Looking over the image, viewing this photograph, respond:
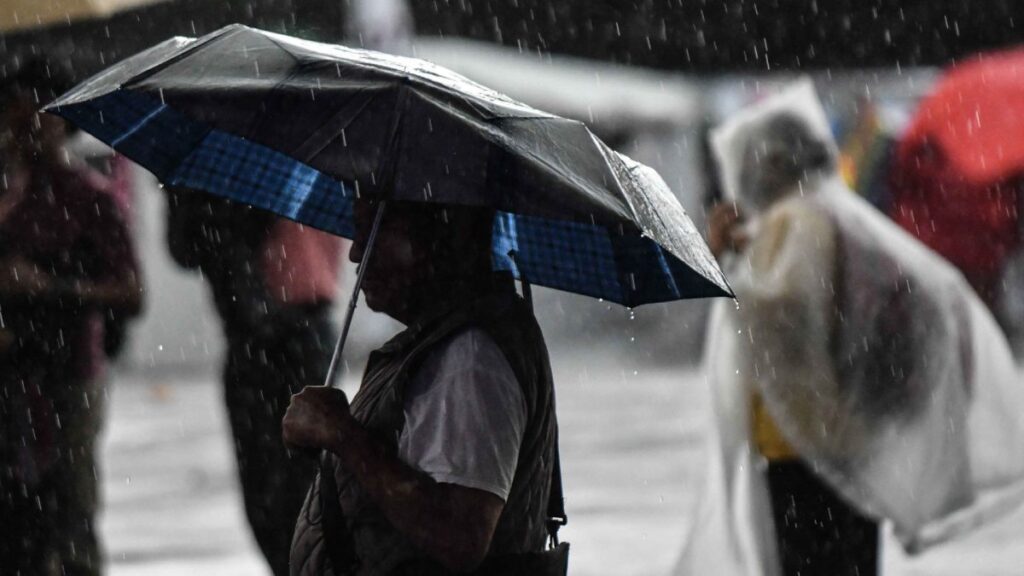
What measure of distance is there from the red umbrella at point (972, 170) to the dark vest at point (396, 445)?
278 cm

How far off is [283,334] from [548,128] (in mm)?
2816

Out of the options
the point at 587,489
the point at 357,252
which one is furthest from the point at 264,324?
the point at 587,489

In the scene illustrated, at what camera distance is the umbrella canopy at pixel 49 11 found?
5.00 m

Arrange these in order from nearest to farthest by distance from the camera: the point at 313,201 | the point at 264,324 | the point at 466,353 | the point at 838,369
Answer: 1. the point at 466,353
2. the point at 313,201
3. the point at 838,369
4. the point at 264,324

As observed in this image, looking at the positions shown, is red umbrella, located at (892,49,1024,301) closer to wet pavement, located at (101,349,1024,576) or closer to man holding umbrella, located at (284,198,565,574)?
wet pavement, located at (101,349,1024,576)

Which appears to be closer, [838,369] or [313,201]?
[313,201]

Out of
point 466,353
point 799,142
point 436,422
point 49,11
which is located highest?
point 49,11

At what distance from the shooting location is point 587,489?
26.3 feet

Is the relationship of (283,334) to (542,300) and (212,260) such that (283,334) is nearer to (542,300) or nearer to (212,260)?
(212,260)

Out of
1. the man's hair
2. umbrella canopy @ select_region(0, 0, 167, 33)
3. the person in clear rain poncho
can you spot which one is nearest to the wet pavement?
the person in clear rain poncho

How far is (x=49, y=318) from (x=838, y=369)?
2.51m

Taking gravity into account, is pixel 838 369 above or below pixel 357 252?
below

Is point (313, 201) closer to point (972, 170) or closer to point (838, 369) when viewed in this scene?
point (838, 369)

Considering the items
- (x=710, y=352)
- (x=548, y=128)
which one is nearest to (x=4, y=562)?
(x=710, y=352)
